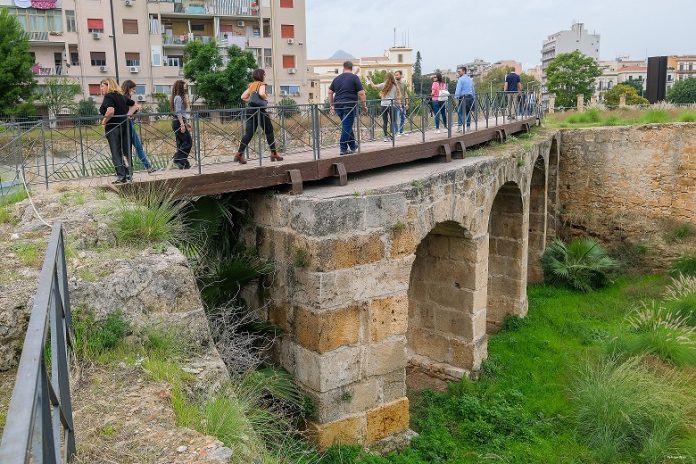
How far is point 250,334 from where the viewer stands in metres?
7.43

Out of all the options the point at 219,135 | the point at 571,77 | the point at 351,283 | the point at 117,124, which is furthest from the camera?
the point at 571,77

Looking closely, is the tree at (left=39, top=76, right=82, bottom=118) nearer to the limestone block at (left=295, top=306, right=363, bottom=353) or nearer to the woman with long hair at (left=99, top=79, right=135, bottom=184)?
the woman with long hair at (left=99, top=79, right=135, bottom=184)

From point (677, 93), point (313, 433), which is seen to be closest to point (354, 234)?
point (313, 433)

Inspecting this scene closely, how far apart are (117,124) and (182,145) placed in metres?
1.23

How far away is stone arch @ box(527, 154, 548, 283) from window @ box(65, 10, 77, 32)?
86.3 feet

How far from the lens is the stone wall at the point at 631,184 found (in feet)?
55.3

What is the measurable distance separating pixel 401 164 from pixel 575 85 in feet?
138

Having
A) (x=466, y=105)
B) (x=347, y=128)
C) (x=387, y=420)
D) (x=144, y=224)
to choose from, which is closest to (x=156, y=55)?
(x=466, y=105)

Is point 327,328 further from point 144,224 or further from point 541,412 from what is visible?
point 541,412

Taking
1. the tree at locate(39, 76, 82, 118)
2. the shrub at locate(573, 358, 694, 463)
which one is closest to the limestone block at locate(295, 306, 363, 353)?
the shrub at locate(573, 358, 694, 463)

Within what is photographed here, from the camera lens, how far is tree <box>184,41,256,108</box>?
94.0ft

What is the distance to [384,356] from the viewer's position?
776cm

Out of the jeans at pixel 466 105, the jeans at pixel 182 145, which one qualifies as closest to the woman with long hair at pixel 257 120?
the jeans at pixel 182 145

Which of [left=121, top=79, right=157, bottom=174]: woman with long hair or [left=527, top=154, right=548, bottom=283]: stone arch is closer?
[left=121, top=79, right=157, bottom=174]: woman with long hair
